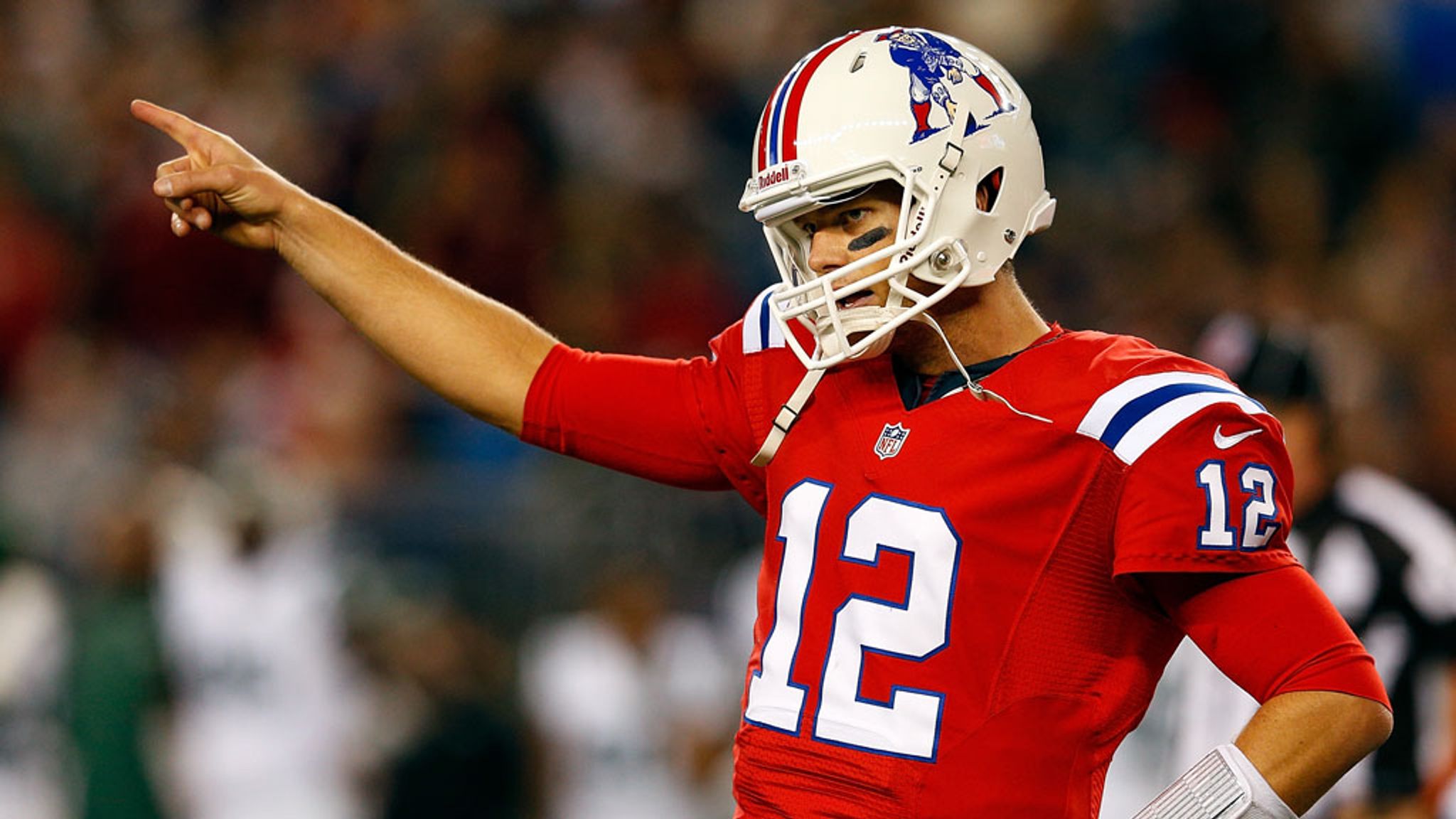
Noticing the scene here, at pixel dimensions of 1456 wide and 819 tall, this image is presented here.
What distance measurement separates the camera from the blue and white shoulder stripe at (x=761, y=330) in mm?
3088

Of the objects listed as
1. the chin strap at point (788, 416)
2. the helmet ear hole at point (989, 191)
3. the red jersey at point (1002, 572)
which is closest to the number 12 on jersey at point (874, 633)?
the red jersey at point (1002, 572)

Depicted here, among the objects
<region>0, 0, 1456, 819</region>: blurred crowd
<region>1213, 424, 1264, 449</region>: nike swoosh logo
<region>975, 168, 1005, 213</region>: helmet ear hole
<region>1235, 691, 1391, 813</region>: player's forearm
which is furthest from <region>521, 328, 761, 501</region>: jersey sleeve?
<region>0, 0, 1456, 819</region>: blurred crowd

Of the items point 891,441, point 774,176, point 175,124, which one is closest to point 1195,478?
point 891,441

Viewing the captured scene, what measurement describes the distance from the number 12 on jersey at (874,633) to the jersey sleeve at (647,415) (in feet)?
0.85

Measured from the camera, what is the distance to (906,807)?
2721 millimetres

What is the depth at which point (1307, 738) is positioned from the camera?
101 inches

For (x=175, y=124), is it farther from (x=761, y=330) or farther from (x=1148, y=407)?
(x=1148, y=407)

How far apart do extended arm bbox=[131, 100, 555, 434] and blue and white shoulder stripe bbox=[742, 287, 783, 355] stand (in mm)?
327

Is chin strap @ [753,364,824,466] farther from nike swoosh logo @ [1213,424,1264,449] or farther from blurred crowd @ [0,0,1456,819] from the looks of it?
blurred crowd @ [0,0,1456,819]

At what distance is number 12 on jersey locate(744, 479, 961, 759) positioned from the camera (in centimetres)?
274

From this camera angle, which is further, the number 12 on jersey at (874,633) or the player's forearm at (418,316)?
the player's forearm at (418,316)

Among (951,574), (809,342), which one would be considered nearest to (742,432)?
(809,342)

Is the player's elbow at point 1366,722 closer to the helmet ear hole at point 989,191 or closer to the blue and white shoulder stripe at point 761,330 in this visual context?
the helmet ear hole at point 989,191

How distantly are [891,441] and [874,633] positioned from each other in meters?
0.28
